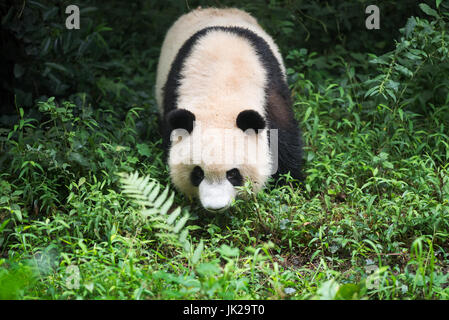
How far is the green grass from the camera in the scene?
11.3ft

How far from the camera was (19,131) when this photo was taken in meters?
5.43

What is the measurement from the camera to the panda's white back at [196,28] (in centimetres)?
576

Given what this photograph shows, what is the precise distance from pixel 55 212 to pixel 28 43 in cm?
217

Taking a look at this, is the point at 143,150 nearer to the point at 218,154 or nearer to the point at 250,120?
the point at 218,154

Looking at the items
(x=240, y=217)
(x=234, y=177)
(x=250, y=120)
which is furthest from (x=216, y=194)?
(x=250, y=120)

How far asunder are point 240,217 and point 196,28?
238cm

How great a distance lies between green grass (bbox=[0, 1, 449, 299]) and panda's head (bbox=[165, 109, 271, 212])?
0.68 feet

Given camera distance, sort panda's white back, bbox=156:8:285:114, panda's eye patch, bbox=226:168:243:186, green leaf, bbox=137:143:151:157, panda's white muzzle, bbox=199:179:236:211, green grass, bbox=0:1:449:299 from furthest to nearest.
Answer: panda's white back, bbox=156:8:285:114 → green leaf, bbox=137:143:151:157 → panda's eye patch, bbox=226:168:243:186 → panda's white muzzle, bbox=199:179:236:211 → green grass, bbox=0:1:449:299

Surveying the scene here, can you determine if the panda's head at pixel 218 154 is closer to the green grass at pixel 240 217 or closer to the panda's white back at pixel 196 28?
the green grass at pixel 240 217

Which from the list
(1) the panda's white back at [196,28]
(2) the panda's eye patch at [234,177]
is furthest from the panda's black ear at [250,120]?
(1) the panda's white back at [196,28]

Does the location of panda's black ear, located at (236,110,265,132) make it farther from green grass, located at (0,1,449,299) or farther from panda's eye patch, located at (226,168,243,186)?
green grass, located at (0,1,449,299)

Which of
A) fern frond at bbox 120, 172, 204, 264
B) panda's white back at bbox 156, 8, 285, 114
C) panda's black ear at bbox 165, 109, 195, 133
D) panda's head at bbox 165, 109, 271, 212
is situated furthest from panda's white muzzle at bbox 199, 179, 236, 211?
panda's white back at bbox 156, 8, 285, 114

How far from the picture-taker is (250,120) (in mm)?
4434

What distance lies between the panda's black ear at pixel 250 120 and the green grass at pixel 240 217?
0.54 meters
